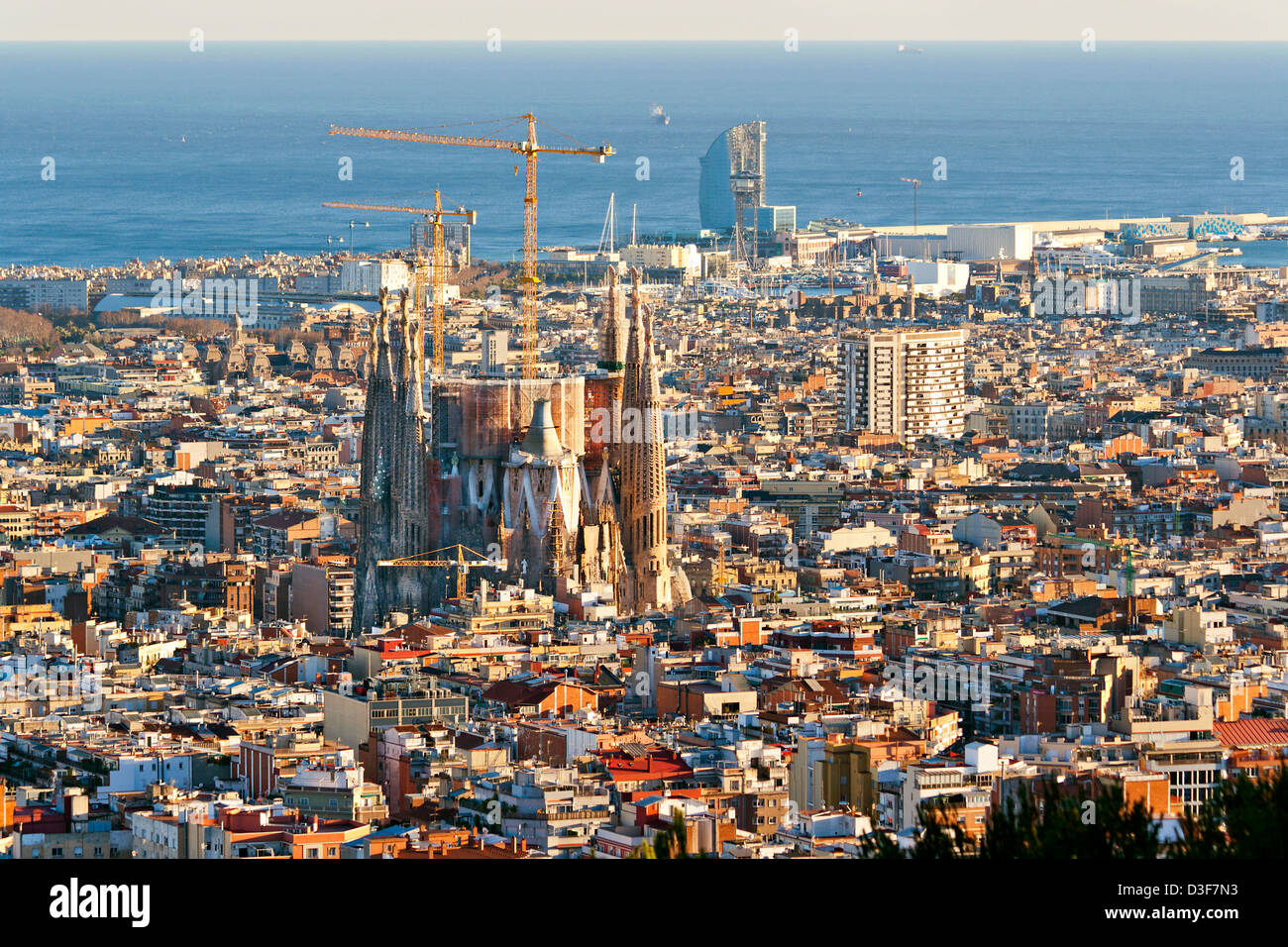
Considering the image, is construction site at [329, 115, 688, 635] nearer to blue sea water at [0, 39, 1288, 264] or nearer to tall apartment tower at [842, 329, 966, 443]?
tall apartment tower at [842, 329, 966, 443]

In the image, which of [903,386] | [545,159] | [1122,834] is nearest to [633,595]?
[1122,834]

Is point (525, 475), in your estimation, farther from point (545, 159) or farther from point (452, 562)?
point (545, 159)

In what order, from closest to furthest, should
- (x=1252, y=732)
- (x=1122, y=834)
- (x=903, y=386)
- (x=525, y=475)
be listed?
(x=1122, y=834) → (x=1252, y=732) → (x=525, y=475) → (x=903, y=386)

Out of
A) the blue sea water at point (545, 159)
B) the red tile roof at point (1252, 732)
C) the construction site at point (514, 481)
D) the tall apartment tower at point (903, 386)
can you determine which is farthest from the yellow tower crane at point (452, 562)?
the blue sea water at point (545, 159)

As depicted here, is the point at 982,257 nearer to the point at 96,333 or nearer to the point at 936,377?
the point at 96,333

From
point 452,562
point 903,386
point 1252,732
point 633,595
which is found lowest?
point 903,386

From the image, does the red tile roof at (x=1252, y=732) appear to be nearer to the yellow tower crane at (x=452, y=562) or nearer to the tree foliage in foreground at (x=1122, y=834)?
the yellow tower crane at (x=452, y=562)
